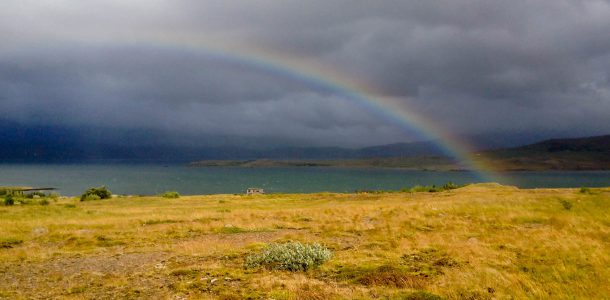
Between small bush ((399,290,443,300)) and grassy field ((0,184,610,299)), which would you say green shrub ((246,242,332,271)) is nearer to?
grassy field ((0,184,610,299))

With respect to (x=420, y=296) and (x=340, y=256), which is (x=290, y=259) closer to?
(x=340, y=256)

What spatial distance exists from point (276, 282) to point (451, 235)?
42.1 ft

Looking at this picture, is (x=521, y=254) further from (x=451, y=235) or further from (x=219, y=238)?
(x=219, y=238)

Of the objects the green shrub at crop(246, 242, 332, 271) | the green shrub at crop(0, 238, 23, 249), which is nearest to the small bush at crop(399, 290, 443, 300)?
the green shrub at crop(246, 242, 332, 271)

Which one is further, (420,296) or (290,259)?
(290,259)

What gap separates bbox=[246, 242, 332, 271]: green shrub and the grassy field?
40cm

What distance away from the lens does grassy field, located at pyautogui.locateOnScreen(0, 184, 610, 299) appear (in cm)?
1216

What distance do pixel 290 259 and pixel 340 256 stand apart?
Result: 2.83 metres

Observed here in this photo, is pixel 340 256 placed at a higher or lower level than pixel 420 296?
lower

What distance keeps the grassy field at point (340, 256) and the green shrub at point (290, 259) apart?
401 millimetres

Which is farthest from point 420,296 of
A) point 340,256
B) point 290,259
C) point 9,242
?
point 9,242

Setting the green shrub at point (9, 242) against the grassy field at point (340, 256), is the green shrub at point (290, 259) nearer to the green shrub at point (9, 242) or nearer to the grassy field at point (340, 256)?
the grassy field at point (340, 256)

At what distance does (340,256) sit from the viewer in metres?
17.6

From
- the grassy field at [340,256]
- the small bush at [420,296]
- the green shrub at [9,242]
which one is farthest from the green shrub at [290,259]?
the green shrub at [9,242]
